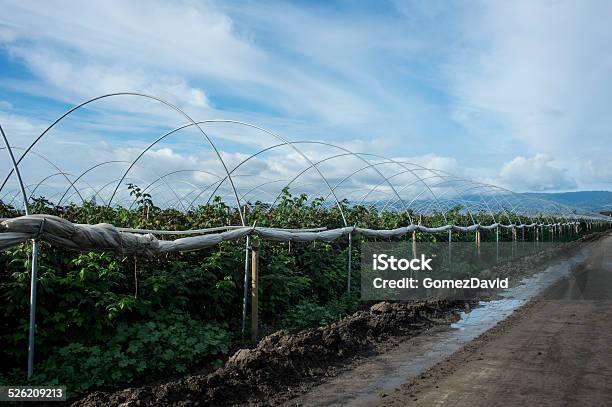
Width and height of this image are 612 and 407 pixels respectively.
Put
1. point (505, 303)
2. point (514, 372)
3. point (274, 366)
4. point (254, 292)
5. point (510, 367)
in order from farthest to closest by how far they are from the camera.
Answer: point (505, 303)
point (254, 292)
point (510, 367)
point (514, 372)
point (274, 366)

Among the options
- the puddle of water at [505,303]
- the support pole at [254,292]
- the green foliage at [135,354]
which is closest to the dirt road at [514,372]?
the puddle of water at [505,303]

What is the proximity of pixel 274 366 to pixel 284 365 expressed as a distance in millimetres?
132

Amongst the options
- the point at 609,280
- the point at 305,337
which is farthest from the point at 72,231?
the point at 609,280

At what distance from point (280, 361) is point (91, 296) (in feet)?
7.43

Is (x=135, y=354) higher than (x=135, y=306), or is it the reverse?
(x=135, y=306)

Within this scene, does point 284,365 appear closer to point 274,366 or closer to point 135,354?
point 274,366

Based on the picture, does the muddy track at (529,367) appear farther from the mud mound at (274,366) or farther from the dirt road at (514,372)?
the mud mound at (274,366)

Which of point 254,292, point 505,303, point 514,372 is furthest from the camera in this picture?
point 505,303

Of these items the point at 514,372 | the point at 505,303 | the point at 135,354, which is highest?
the point at 135,354

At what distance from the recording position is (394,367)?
6.31 metres

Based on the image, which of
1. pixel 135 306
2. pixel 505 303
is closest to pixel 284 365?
pixel 135 306

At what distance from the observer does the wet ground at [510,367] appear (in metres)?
5.14

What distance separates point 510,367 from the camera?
6176 millimetres

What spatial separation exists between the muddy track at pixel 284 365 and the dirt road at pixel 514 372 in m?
0.34
